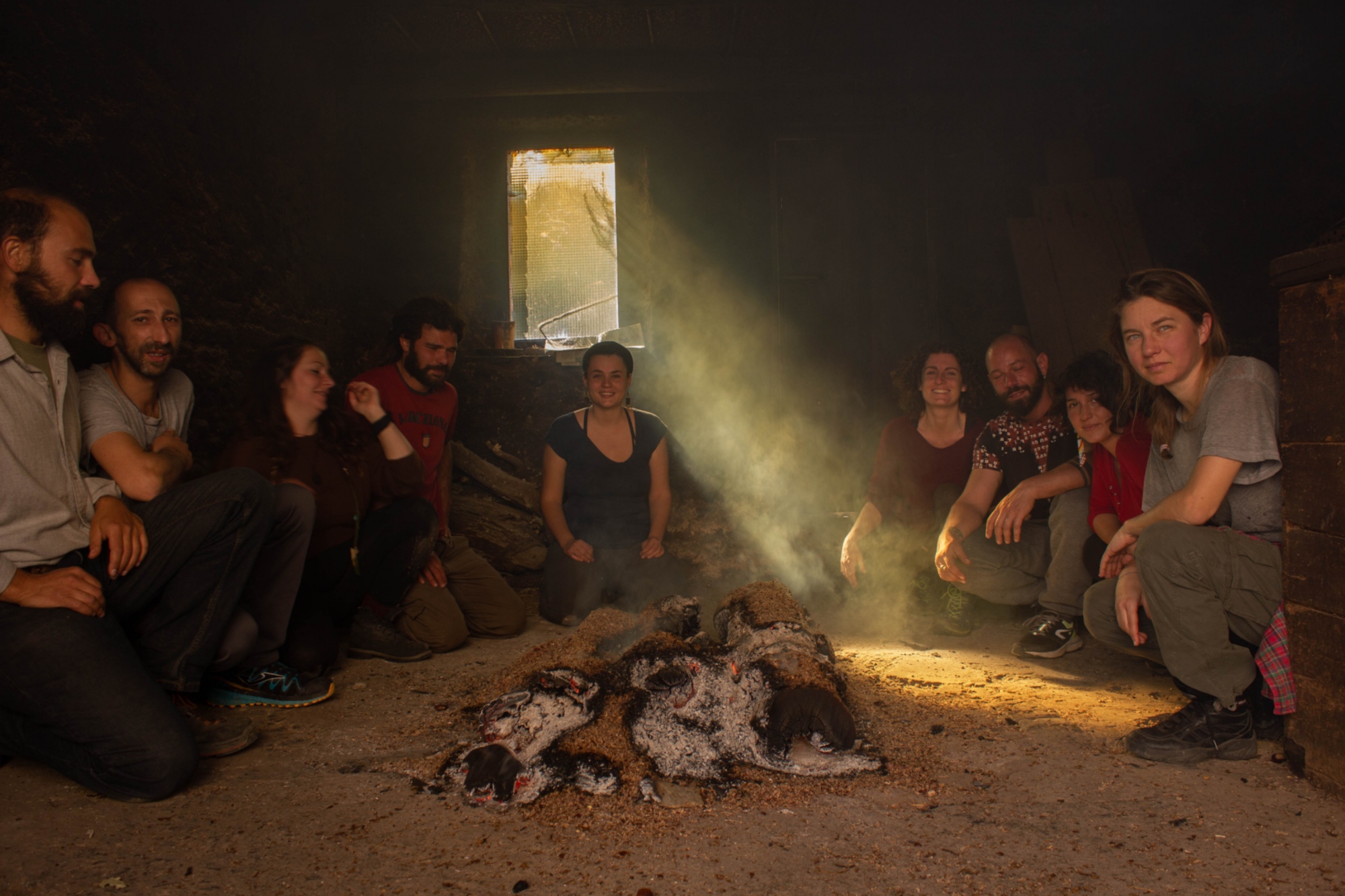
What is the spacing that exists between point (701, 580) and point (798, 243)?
8.84ft

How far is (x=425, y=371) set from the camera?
4.29m

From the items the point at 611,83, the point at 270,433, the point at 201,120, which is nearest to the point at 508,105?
the point at 611,83

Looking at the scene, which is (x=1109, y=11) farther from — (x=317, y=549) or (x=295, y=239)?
(x=317, y=549)

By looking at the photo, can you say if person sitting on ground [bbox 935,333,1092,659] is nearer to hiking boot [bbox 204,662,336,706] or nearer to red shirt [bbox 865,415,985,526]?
red shirt [bbox 865,415,985,526]

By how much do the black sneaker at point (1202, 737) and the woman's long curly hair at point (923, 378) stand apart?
2.38m

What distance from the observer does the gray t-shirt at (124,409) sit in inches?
105

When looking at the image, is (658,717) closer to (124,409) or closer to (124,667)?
(124,667)

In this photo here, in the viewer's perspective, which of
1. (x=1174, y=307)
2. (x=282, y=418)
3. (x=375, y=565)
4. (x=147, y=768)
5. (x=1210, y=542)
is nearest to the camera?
(x=147, y=768)

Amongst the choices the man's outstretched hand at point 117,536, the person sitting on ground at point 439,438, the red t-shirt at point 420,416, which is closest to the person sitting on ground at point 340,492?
the person sitting on ground at point 439,438

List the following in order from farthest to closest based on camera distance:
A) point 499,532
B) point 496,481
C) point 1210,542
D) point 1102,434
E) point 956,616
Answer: point 496,481 → point 499,532 → point 956,616 → point 1102,434 → point 1210,542

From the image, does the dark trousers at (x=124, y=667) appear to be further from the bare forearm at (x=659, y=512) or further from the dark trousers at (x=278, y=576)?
the bare forearm at (x=659, y=512)

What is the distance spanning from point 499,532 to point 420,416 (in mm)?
1240

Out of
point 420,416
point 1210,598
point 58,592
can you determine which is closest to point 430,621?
point 420,416

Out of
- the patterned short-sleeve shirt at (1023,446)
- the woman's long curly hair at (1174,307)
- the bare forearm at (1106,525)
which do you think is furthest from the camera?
the patterned short-sleeve shirt at (1023,446)
